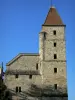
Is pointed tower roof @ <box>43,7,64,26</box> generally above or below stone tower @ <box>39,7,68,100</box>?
above

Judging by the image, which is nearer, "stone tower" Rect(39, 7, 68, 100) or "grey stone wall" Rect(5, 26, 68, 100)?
"stone tower" Rect(39, 7, 68, 100)

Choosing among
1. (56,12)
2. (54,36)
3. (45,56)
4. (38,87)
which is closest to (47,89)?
(38,87)

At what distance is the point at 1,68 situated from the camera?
73.2 m

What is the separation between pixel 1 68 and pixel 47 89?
1339 cm

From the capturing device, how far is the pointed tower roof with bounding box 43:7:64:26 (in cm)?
6862

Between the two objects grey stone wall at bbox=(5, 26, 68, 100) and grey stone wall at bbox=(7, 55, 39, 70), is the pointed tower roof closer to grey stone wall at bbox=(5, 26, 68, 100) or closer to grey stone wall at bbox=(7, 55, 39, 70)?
grey stone wall at bbox=(5, 26, 68, 100)

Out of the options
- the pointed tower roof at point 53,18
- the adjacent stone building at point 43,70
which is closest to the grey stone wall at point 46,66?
the adjacent stone building at point 43,70

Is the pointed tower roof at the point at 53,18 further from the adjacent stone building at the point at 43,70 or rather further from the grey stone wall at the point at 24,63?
the grey stone wall at the point at 24,63

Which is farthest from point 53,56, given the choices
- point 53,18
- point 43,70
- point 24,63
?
point 53,18

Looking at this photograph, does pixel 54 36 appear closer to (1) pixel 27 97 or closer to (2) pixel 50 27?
(2) pixel 50 27

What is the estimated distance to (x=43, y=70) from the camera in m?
65.2

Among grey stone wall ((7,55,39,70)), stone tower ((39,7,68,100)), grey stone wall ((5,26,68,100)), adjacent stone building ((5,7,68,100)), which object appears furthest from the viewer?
grey stone wall ((7,55,39,70))

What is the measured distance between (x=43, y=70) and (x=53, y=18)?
36.4 feet

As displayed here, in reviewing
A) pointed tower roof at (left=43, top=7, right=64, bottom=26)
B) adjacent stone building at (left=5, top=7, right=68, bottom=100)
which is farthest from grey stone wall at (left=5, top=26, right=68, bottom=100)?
pointed tower roof at (left=43, top=7, right=64, bottom=26)
